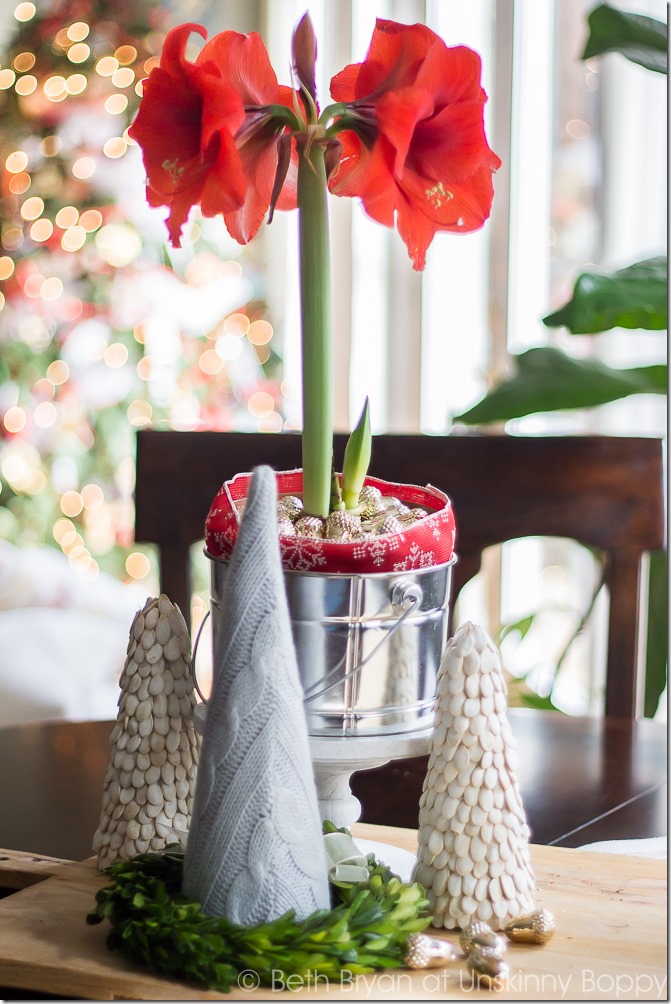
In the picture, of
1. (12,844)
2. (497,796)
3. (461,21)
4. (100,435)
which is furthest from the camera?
(100,435)

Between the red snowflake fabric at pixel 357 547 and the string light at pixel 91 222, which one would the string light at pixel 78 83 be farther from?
the red snowflake fabric at pixel 357 547

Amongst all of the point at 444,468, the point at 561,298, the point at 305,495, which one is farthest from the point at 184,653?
the point at 561,298

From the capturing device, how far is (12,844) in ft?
2.19

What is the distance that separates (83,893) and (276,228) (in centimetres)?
239

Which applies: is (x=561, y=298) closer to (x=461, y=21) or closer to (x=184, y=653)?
(x=461, y=21)

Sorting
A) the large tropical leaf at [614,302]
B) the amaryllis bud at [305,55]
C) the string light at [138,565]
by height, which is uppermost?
the amaryllis bud at [305,55]

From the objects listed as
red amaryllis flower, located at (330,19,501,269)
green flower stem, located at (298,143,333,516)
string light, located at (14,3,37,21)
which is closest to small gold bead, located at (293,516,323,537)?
green flower stem, located at (298,143,333,516)

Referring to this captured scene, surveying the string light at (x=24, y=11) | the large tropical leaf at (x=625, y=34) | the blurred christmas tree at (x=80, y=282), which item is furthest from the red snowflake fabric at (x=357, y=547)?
the string light at (x=24, y=11)

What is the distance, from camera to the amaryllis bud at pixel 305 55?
0.49 m

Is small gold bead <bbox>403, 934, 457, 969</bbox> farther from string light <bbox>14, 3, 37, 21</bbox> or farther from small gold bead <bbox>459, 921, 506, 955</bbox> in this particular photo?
string light <bbox>14, 3, 37, 21</bbox>

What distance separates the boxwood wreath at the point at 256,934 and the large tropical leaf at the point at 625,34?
3.75 ft

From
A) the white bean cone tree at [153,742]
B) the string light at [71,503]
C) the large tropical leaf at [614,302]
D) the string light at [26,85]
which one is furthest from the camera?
the string light at [71,503]

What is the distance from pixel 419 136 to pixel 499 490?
2.65ft

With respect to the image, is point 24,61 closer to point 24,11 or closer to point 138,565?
point 24,11
